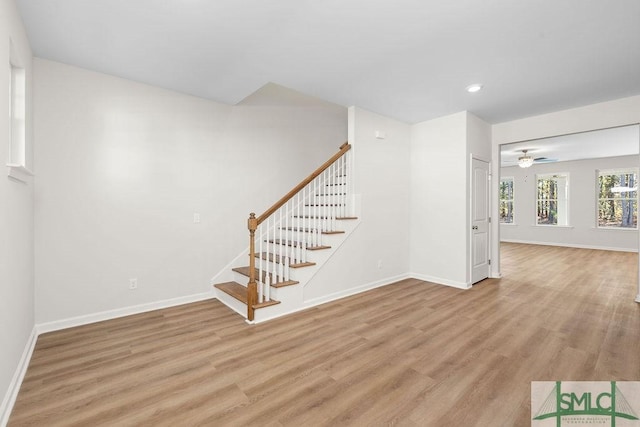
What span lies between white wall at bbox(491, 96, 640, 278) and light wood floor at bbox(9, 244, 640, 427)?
237 centimetres

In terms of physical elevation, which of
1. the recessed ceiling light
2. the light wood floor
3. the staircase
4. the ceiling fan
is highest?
the recessed ceiling light

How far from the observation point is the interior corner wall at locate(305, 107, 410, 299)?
4.08 m

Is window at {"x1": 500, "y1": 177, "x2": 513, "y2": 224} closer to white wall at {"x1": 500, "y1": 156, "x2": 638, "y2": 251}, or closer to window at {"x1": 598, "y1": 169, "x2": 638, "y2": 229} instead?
white wall at {"x1": 500, "y1": 156, "x2": 638, "y2": 251}

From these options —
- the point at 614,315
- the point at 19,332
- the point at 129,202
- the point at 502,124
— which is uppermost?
the point at 502,124

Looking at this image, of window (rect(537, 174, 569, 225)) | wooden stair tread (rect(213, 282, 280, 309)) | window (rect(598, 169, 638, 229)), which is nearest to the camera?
wooden stair tread (rect(213, 282, 280, 309))

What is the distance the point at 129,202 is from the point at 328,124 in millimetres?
3598

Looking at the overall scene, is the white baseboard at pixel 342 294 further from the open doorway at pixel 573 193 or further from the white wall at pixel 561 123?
the open doorway at pixel 573 193

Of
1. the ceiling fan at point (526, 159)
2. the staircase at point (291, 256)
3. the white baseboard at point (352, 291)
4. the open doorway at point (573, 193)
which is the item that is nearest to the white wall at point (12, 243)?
the staircase at point (291, 256)

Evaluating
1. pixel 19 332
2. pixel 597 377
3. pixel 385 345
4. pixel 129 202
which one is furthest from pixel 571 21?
pixel 19 332

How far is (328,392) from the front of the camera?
1.93 metres

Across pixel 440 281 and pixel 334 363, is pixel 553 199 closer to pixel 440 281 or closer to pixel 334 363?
pixel 440 281

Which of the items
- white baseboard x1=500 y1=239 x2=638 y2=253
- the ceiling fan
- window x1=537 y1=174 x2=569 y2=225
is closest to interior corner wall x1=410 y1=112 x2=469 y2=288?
the ceiling fan

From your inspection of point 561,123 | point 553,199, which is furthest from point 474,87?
point 553,199

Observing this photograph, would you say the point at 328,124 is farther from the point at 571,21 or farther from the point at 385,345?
the point at 385,345
